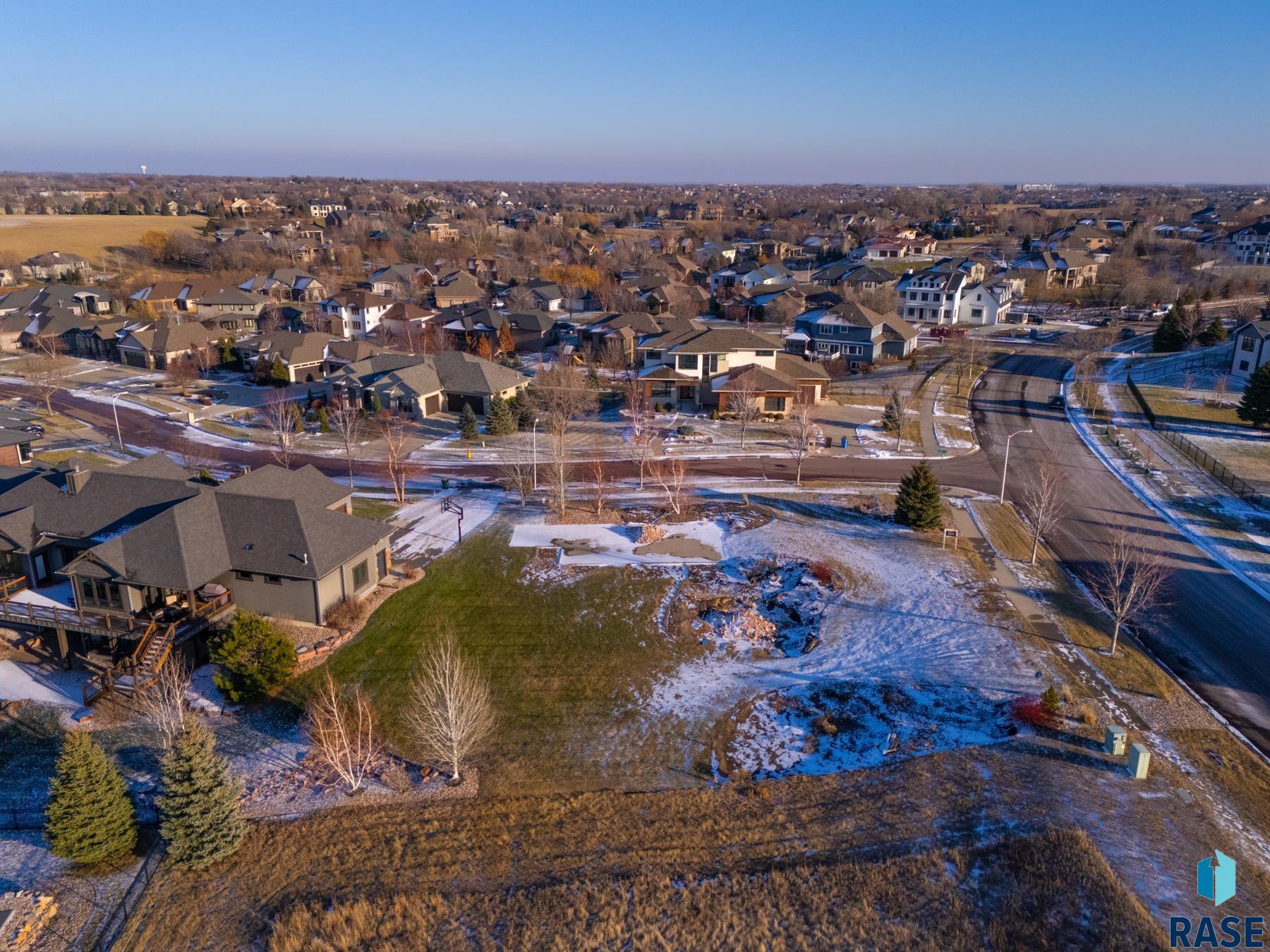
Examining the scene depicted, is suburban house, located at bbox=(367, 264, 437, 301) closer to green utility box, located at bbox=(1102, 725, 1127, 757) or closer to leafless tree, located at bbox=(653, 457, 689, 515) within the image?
leafless tree, located at bbox=(653, 457, 689, 515)

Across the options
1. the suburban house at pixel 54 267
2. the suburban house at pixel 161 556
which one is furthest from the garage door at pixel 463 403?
the suburban house at pixel 54 267

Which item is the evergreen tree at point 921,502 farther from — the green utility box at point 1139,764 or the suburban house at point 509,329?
the suburban house at point 509,329

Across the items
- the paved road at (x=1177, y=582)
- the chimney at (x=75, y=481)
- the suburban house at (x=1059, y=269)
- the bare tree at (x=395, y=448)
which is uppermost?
the suburban house at (x=1059, y=269)

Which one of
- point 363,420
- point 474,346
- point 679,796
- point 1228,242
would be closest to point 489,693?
point 679,796

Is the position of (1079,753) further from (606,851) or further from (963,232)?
(963,232)

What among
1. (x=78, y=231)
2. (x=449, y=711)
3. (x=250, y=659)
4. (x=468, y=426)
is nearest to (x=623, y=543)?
(x=250, y=659)

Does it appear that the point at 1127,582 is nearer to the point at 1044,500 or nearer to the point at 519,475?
the point at 1044,500

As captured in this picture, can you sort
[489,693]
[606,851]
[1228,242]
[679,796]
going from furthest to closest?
[1228,242] → [489,693] → [679,796] → [606,851]
